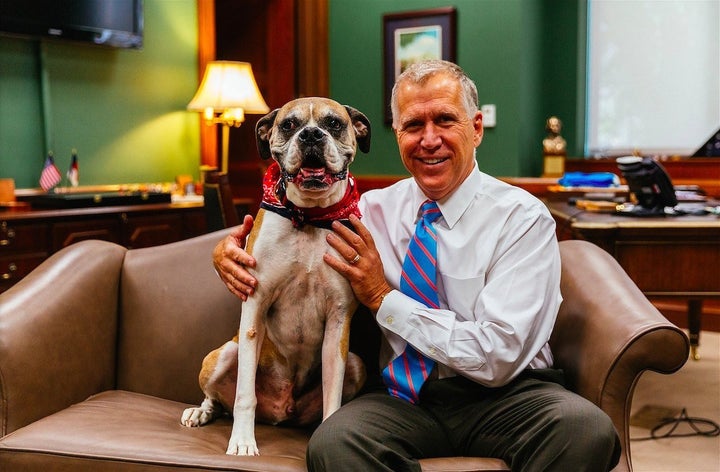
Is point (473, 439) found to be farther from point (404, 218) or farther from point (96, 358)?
point (96, 358)

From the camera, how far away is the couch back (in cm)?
213

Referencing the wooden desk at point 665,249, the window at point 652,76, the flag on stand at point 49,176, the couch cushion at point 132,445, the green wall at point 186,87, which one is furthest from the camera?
the window at point 652,76

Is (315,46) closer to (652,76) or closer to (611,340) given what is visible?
(652,76)

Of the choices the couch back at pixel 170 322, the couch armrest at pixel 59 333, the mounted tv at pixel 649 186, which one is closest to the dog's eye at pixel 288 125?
the couch back at pixel 170 322

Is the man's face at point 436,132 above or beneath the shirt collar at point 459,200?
above

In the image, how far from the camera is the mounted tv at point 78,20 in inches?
148

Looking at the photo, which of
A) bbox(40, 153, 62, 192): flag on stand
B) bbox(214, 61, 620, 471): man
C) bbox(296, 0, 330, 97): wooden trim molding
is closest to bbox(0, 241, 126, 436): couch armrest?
bbox(214, 61, 620, 471): man

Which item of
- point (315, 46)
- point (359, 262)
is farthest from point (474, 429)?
point (315, 46)

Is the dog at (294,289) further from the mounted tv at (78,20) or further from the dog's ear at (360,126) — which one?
the mounted tv at (78,20)

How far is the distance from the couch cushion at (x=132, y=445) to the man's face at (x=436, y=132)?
2.38 ft

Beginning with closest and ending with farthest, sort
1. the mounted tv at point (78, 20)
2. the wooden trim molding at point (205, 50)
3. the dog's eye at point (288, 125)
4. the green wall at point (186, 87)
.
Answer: the dog's eye at point (288, 125) → the mounted tv at point (78, 20) → the green wall at point (186, 87) → the wooden trim molding at point (205, 50)

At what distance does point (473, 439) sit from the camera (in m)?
1.64

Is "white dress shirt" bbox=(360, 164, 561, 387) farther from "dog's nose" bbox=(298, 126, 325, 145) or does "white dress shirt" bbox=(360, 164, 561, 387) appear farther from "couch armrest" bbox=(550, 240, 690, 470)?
"dog's nose" bbox=(298, 126, 325, 145)

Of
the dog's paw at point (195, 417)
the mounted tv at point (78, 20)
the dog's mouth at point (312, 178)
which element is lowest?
the dog's paw at point (195, 417)
